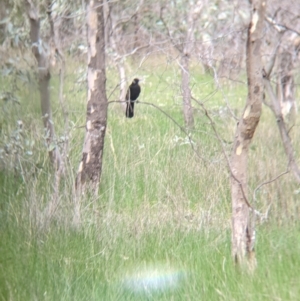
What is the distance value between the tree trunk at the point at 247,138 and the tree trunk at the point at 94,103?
6.89ft

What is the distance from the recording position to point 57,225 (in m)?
4.52

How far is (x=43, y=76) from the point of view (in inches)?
167

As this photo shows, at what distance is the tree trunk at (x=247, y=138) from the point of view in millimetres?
3799

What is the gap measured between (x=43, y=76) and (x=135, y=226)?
1337mm

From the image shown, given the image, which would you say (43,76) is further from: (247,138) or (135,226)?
(247,138)

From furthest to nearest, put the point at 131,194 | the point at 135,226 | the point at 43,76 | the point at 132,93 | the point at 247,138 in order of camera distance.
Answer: the point at 132,93, the point at 131,194, the point at 135,226, the point at 43,76, the point at 247,138

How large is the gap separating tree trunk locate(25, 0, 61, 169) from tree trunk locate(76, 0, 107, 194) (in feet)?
1.69

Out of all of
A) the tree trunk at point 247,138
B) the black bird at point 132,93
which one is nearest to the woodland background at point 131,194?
the tree trunk at point 247,138

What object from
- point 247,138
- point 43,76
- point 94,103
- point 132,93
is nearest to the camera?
point 247,138

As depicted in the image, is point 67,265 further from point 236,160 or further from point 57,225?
point 236,160

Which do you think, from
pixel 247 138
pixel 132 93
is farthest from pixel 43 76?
pixel 132 93

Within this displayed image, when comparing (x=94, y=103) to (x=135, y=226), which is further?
(x=94, y=103)

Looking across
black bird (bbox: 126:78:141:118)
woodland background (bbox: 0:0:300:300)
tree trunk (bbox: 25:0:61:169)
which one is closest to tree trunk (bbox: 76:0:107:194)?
woodland background (bbox: 0:0:300:300)

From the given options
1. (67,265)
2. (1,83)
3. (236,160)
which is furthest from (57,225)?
Result: (236,160)
